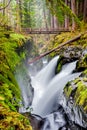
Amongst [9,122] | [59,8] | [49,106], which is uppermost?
[59,8]

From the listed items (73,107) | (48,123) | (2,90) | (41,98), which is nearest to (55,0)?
(2,90)

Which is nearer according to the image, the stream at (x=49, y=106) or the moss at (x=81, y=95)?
the moss at (x=81, y=95)

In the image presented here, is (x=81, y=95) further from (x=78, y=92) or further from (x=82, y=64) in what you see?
(x=82, y=64)

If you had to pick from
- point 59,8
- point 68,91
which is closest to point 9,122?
point 59,8

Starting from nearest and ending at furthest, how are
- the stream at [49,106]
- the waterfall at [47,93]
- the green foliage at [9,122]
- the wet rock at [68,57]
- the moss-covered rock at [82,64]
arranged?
the green foliage at [9,122] → the stream at [49,106] → the waterfall at [47,93] → the moss-covered rock at [82,64] → the wet rock at [68,57]

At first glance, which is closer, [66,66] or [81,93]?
[81,93]

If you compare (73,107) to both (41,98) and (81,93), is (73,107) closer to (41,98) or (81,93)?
(81,93)

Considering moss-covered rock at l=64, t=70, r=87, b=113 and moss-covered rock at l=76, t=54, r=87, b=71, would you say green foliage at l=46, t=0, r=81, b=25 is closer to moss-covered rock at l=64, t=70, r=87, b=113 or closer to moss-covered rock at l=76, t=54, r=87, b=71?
moss-covered rock at l=64, t=70, r=87, b=113

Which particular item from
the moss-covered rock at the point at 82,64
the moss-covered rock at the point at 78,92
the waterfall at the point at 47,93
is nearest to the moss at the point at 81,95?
the moss-covered rock at the point at 78,92

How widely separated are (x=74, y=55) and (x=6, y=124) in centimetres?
975

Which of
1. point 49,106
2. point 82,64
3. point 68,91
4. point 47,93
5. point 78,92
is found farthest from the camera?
point 82,64

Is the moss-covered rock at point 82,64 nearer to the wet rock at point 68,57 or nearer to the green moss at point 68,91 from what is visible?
the wet rock at point 68,57

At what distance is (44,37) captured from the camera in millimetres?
38781

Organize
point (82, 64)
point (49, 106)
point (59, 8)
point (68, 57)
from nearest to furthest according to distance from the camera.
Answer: point (59, 8) → point (49, 106) → point (82, 64) → point (68, 57)
